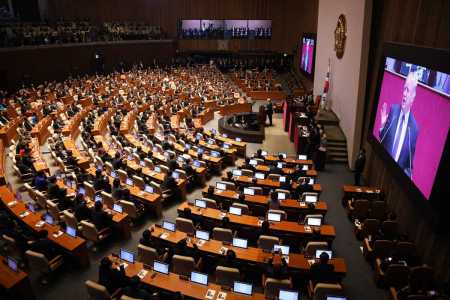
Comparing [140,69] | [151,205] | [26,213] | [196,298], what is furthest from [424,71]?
[140,69]

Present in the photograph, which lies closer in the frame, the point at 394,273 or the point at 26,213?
the point at 394,273

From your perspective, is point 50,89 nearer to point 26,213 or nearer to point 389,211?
point 26,213

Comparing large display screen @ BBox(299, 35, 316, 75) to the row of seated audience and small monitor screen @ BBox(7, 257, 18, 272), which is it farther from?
small monitor screen @ BBox(7, 257, 18, 272)

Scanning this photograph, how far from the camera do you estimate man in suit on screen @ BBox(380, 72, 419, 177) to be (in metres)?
8.87

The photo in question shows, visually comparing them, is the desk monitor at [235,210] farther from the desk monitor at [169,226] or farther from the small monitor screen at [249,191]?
the desk monitor at [169,226]

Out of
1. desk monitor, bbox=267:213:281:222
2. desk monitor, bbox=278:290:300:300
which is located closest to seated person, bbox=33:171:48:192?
desk monitor, bbox=267:213:281:222

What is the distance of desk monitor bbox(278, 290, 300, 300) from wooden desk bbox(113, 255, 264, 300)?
37 cm

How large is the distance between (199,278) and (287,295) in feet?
5.78

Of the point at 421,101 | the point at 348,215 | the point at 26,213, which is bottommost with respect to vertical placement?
the point at 348,215

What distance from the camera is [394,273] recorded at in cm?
741

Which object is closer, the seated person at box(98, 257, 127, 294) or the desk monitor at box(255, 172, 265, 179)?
the seated person at box(98, 257, 127, 294)

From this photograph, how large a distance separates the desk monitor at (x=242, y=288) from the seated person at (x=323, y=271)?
1451 mm

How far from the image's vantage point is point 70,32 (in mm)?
29859

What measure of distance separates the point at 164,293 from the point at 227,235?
7.12 feet
